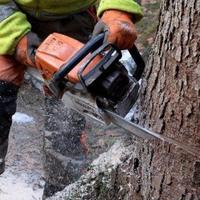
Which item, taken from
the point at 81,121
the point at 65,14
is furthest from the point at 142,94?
the point at 81,121

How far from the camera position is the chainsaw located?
187cm

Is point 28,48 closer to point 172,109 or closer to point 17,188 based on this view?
point 172,109

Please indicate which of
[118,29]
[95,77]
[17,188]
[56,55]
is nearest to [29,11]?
[56,55]

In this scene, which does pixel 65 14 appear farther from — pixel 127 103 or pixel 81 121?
pixel 127 103

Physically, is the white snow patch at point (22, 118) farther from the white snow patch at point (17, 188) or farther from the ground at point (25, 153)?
the white snow patch at point (17, 188)

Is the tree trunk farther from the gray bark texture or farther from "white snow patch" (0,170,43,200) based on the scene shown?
"white snow patch" (0,170,43,200)

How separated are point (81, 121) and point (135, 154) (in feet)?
3.46

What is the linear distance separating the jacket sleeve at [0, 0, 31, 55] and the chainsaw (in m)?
0.25

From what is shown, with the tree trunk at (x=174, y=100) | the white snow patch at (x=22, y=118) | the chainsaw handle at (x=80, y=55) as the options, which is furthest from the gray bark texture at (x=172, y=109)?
the white snow patch at (x=22, y=118)

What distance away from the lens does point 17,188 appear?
11.7 ft

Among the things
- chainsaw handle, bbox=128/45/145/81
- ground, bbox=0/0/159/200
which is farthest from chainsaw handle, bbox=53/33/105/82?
ground, bbox=0/0/159/200

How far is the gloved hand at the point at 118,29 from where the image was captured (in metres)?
1.97

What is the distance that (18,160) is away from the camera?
3912 millimetres

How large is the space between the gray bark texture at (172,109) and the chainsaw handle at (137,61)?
0.96 ft
